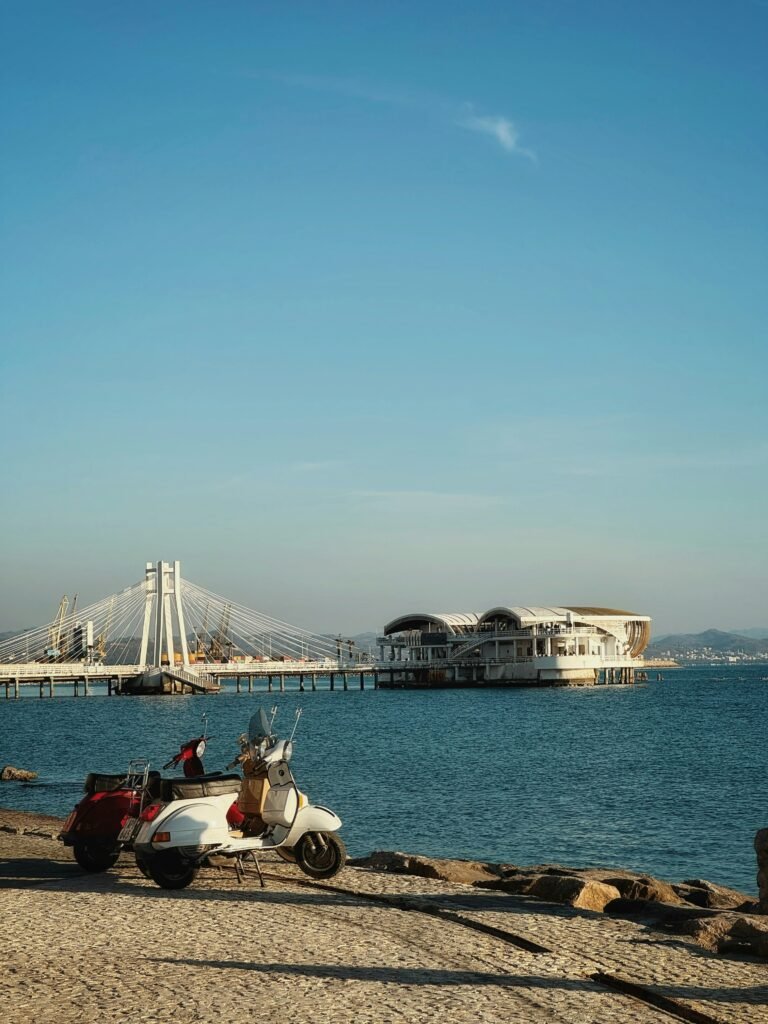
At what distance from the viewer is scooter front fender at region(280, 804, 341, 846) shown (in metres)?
11.4

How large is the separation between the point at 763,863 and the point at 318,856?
4.17m

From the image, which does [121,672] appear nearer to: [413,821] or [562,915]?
[413,821]

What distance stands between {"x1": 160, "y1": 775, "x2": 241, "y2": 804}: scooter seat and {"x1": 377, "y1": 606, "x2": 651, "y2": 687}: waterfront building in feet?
306

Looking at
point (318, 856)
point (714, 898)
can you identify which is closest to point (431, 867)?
point (318, 856)

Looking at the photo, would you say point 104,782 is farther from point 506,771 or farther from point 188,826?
point 506,771

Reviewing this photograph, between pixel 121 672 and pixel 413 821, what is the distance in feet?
277

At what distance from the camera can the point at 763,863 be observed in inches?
424

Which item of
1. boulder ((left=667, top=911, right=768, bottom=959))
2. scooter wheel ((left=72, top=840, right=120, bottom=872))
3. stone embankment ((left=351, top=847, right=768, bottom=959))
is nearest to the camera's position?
boulder ((left=667, top=911, right=768, bottom=959))

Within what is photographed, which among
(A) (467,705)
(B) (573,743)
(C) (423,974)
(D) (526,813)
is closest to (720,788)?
(D) (526,813)

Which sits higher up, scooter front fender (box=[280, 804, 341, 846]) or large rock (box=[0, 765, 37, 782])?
scooter front fender (box=[280, 804, 341, 846])

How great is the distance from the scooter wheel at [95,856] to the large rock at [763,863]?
20.0 ft

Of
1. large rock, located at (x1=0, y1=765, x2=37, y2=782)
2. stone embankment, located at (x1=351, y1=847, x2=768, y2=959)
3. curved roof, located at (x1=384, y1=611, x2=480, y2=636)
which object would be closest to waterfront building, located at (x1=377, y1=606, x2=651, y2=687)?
curved roof, located at (x1=384, y1=611, x2=480, y2=636)

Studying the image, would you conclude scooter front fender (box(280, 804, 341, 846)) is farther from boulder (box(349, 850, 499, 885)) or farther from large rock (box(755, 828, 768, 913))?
large rock (box(755, 828, 768, 913))

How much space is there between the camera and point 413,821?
22531 mm
